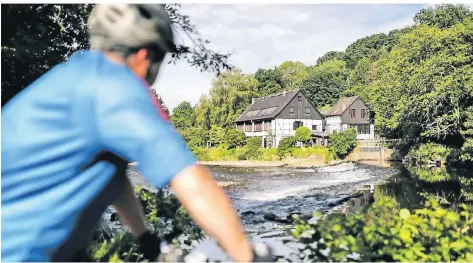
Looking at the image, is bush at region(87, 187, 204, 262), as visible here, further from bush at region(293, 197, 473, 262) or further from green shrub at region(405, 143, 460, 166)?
green shrub at region(405, 143, 460, 166)

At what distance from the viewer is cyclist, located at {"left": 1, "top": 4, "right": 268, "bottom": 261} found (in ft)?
4.00

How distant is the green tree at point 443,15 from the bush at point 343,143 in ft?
45.7

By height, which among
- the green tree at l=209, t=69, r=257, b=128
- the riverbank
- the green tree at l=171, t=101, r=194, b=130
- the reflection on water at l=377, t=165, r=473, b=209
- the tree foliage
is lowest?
the riverbank

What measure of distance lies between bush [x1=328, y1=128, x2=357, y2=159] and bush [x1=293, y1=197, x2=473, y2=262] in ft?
160

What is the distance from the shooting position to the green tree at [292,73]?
91.0 m

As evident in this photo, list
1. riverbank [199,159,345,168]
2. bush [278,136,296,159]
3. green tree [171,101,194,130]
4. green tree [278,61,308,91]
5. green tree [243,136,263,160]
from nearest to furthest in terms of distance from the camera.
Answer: riverbank [199,159,345,168] < bush [278,136,296,159] < green tree [243,136,263,160] < green tree [171,101,194,130] < green tree [278,61,308,91]

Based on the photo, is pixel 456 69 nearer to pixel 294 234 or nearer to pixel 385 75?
pixel 385 75

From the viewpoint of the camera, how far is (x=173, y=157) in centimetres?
121

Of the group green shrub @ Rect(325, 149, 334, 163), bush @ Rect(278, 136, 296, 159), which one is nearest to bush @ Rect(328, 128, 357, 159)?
green shrub @ Rect(325, 149, 334, 163)

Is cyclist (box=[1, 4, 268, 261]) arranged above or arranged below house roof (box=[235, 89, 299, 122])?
below

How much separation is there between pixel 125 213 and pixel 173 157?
770 millimetres

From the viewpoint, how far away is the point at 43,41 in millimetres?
4641

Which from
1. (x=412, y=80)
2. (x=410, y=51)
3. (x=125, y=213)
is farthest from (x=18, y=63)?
(x=410, y=51)

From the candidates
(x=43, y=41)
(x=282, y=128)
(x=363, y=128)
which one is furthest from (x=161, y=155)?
(x=363, y=128)
